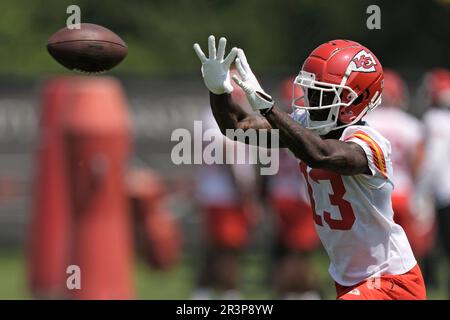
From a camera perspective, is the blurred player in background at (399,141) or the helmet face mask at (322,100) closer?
the helmet face mask at (322,100)

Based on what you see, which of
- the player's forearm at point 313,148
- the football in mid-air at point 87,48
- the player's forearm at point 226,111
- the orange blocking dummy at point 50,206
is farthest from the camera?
the orange blocking dummy at point 50,206

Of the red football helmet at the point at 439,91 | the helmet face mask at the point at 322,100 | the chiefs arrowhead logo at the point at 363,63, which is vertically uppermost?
the red football helmet at the point at 439,91

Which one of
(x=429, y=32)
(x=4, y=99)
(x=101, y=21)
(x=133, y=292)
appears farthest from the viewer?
(x=101, y=21)

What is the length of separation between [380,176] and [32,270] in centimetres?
634

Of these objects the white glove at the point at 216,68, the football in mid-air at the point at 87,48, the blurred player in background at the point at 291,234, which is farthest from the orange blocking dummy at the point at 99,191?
the white glove at the point at 216,68

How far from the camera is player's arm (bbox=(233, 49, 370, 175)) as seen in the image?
475cm

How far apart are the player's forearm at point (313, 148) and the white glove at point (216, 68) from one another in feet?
1.53

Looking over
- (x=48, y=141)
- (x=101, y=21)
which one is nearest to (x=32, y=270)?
(x=48, y=141)

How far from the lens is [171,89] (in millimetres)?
13492

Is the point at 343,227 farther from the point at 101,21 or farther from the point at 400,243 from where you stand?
the point at 101,21

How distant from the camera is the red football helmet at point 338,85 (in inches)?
197

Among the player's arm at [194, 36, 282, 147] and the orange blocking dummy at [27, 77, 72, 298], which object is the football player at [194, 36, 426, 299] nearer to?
the player's arm at [194, 36, 282, 147]

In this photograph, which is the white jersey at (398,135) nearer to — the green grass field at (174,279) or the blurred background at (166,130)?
the blurred background at (166,130)
